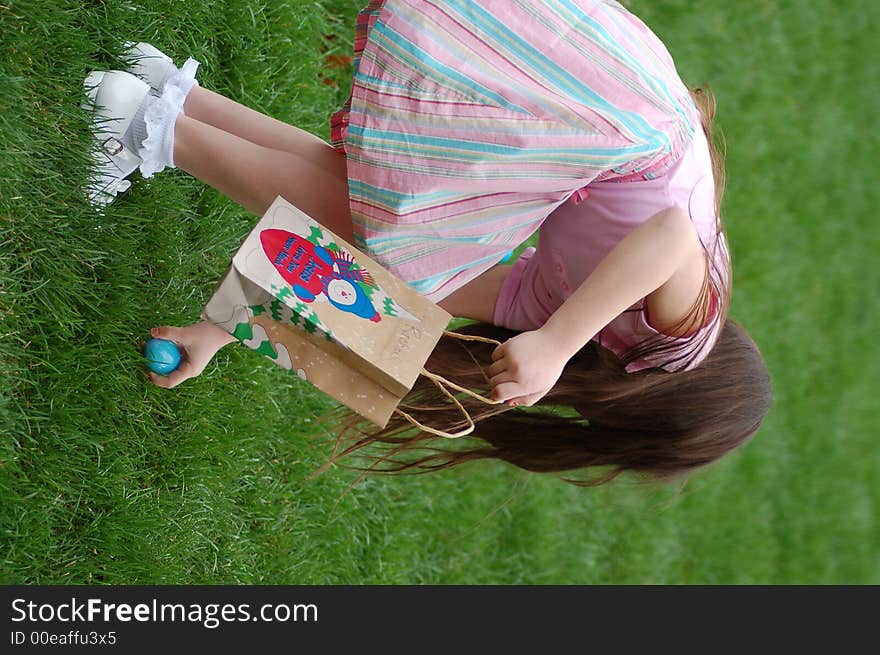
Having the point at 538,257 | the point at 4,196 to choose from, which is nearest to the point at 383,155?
the point at 538,257

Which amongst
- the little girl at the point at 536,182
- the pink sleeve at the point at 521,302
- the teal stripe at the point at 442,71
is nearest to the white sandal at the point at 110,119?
the little girl at the point at 536,182

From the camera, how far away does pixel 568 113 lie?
122 cm

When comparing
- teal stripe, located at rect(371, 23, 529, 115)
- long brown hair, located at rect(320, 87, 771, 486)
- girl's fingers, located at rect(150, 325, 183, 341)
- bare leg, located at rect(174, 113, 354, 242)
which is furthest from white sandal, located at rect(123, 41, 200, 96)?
long brown hair, located at rect(320, 87, 771, 486)

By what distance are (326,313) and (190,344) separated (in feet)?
1.39

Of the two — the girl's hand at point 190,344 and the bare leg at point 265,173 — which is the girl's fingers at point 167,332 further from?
the bare leg at point 265,173

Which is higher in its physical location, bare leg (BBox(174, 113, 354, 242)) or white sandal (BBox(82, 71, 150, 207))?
bare leg (BBox(174, 113, 354, 242))

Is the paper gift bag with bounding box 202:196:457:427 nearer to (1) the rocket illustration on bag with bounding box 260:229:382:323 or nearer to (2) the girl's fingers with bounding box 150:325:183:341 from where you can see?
(1) the rocket illustration on bag with bounding box 260:229:382:323

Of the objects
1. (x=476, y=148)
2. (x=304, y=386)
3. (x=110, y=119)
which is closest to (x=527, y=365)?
(x=476, y=148)

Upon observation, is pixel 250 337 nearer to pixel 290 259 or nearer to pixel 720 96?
pixel 290 259

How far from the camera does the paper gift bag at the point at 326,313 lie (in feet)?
3.98

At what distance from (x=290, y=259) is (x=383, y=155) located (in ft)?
0.59

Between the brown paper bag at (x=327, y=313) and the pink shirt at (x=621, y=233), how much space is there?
0.26 metres

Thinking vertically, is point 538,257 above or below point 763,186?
above

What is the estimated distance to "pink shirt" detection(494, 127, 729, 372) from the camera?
1.30m
